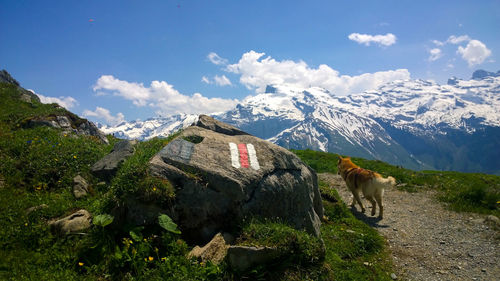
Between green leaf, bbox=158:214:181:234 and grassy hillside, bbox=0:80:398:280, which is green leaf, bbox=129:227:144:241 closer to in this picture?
grassy hillside, bbox=0:80:398:280

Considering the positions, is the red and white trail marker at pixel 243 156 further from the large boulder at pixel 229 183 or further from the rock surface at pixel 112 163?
the rock surface at pixel 112 163

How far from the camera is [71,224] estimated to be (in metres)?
7.43

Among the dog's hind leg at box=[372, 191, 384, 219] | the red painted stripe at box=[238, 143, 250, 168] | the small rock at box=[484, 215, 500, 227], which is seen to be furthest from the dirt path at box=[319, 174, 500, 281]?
the red painted stripe at box=[238, 143, 250, 168]

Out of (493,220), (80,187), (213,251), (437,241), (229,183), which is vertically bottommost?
(437,241)

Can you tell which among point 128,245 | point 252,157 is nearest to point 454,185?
point 252,157

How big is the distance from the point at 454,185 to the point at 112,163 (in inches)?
815

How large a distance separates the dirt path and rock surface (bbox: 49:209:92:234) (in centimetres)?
932

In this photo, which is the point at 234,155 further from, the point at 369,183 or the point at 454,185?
the point at 454,185

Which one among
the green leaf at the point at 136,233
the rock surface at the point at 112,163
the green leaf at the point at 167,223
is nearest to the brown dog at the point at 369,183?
the green leaf at the point at 167,223

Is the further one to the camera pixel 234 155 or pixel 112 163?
pixel 112 163

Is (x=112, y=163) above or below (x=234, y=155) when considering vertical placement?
below

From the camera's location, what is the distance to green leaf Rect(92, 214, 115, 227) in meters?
6.71

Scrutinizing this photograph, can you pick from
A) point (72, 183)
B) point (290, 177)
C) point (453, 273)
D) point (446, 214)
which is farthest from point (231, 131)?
point (446, 214)

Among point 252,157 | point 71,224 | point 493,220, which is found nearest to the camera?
point 71,224
